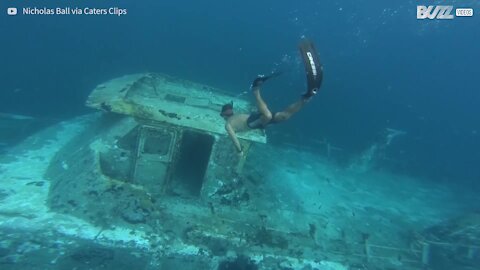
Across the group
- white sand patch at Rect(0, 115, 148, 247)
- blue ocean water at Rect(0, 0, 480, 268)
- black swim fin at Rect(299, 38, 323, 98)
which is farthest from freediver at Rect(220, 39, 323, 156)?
blue ocean water at Rect(0, 0, 480, 268)

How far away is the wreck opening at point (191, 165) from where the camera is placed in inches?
328

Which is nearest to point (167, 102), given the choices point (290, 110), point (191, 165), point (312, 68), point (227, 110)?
point (191, 165)

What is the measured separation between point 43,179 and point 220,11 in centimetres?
1838

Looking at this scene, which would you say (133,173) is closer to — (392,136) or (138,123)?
(138,123)

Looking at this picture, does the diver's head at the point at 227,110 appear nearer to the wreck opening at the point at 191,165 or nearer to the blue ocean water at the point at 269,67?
the wreck opening at the point at 191,165

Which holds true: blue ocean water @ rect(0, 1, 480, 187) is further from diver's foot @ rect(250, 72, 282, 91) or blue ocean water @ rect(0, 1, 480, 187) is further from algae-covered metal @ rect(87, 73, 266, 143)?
diver's foot @ rect(250, 72, 282, 91)

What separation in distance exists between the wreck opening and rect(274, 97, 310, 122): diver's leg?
3.31 metres

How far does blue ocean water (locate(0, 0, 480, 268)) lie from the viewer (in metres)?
17.0

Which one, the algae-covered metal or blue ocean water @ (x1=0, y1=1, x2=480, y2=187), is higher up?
blue ocean water @ (x1=0, y1=1, x2=480, y2=187)

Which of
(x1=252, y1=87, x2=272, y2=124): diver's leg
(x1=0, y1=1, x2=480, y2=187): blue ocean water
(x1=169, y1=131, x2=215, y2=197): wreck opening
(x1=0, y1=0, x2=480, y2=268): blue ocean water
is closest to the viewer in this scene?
(x1=252, y1=87, x2=272, y2=124): diver's leg

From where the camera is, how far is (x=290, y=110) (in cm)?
504

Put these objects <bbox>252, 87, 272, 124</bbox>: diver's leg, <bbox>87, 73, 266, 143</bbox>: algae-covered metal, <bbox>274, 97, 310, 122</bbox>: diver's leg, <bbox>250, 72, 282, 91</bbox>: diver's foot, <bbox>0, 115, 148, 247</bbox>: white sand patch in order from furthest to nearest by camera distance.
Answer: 1. <bbox>87, 73, 266, 143</bbox>: algae-covered metal
2. <bbox>0, 115, 148, 247</bbox>: white sand patch
3. <bbox>252, 87, 272, 124</bbox>: diver's leg
4. <bbox>250, 72, 282, 91</bbox>: diver's foot
5. <bbox>274, 97, 310, 122</bbox>: diver's leg

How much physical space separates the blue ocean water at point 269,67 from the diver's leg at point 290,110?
9473 millimetres

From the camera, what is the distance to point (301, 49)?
4.57m
